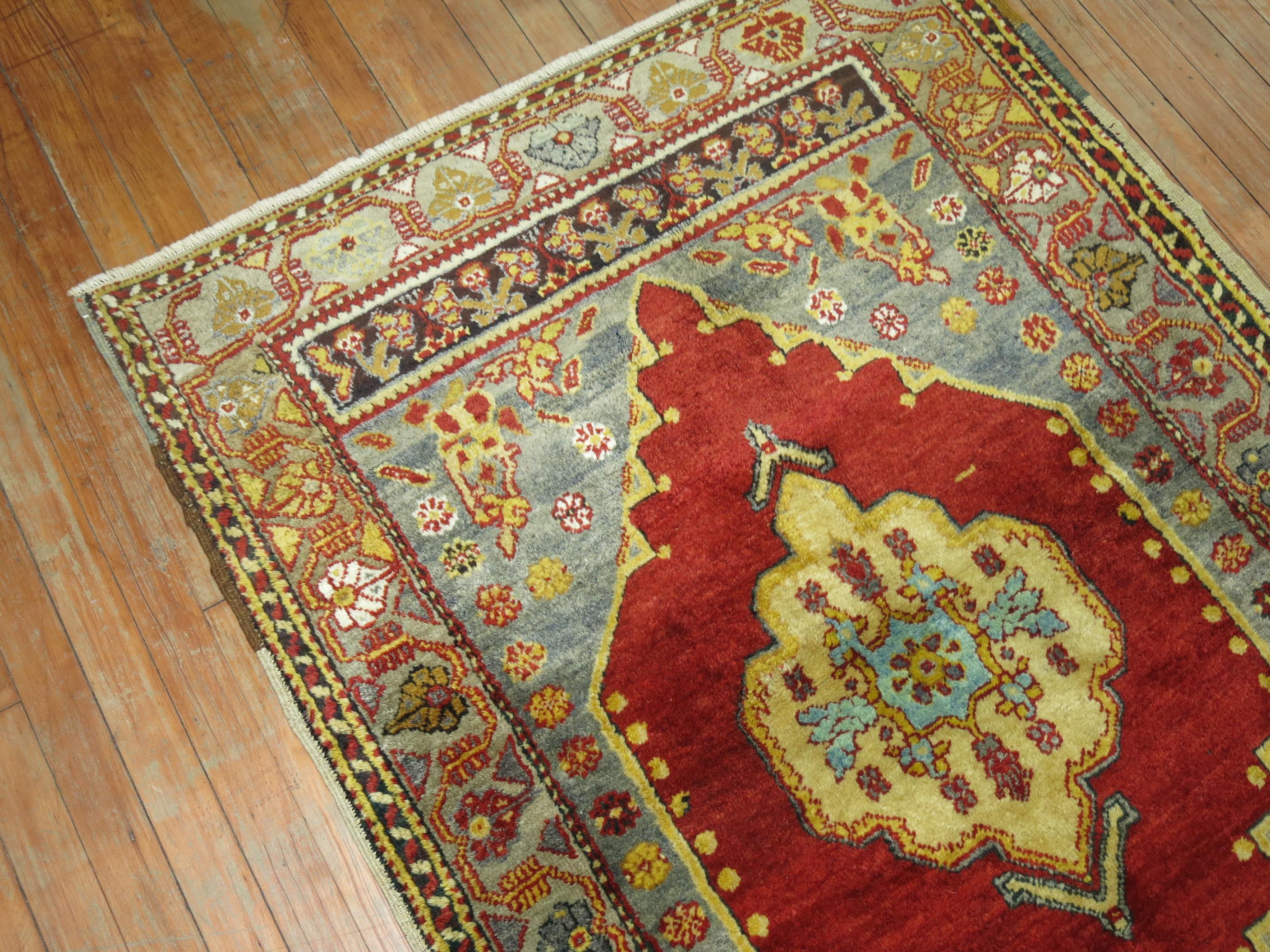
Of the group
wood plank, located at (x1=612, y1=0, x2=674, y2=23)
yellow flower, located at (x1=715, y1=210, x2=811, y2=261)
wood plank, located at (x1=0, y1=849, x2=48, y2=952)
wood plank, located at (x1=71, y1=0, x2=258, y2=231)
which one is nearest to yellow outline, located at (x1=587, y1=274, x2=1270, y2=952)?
yellow flower, located at (x1=715, y1=210, x2=811, y2=261)

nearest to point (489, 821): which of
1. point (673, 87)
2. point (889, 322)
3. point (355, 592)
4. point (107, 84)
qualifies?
point (355, 592)

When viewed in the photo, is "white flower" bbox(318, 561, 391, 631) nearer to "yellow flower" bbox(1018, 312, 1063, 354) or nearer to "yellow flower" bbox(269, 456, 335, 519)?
"yellow flower" bbox(269, 456, 335, 519)

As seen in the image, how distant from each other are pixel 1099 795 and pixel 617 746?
82 cm

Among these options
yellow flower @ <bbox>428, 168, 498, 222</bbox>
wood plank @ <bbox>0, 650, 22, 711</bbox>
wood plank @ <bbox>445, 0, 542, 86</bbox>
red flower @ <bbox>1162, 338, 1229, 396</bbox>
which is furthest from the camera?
wood plank @ <bbox>445, 0, 542, 86</bbox>

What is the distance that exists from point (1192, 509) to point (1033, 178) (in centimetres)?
71

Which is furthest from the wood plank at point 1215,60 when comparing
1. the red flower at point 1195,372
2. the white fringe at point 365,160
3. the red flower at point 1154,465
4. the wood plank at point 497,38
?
the wood plank at point 497,38

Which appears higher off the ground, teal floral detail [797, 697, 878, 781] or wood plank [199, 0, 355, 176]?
wood plank [199, 0, 355, 176]

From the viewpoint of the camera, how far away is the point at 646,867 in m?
1.44

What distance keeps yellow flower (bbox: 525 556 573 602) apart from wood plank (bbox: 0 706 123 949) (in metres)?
0.87

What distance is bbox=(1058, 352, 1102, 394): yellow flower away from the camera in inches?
63.8

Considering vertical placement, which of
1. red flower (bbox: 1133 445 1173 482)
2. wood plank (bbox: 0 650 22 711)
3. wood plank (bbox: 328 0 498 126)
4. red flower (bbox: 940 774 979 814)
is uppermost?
wood plank (bbox: 328 0 498 126)

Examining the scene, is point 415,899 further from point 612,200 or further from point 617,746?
point 612,200

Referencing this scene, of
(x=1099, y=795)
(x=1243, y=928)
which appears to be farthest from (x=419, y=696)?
(x=1243, y=928)

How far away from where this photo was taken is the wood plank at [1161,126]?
1.71m
